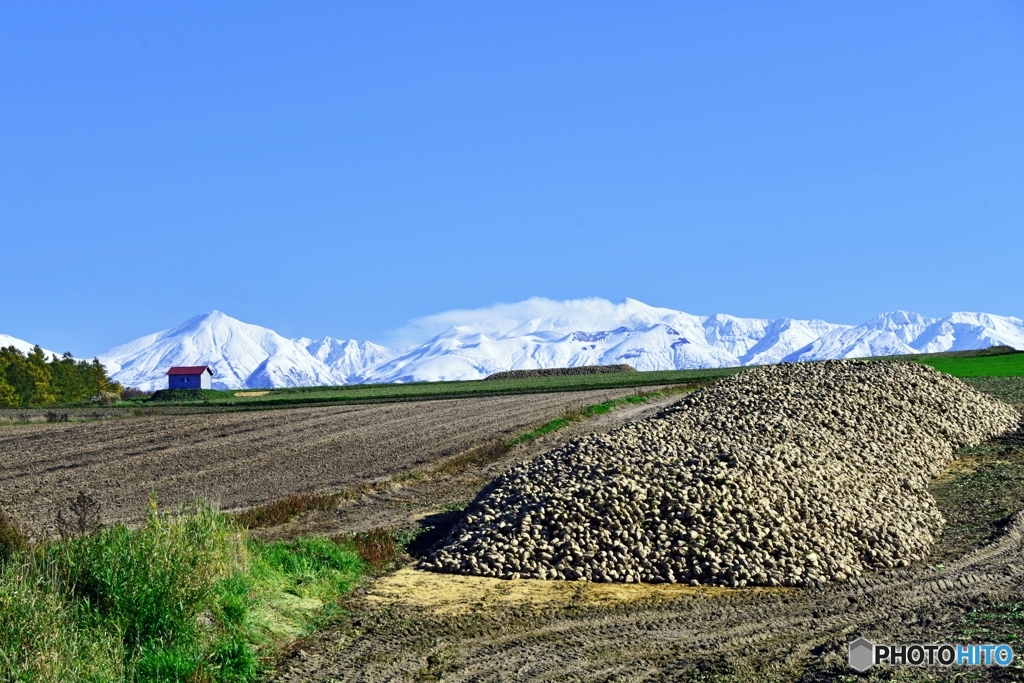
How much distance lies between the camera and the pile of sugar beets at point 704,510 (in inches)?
603

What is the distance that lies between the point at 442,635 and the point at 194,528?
3454 mm

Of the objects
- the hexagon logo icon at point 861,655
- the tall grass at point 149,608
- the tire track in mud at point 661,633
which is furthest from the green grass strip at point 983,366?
the tall grass at point 149,608

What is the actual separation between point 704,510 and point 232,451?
21267 millimetres

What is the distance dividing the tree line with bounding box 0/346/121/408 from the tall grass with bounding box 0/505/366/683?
84.9 m

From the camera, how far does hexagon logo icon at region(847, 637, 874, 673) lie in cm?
Result: 1056

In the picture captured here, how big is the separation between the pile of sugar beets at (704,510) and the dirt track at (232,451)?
734cm

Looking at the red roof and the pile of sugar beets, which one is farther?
the red roof

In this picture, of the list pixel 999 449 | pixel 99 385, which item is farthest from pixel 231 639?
pixel 99 385

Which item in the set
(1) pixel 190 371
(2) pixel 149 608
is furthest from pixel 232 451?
(1) pixel 190 371

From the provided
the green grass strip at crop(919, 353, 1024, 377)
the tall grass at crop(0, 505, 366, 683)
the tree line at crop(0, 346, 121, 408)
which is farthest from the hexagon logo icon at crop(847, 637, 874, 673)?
the tree line at crop(0, 346, 121, 408)

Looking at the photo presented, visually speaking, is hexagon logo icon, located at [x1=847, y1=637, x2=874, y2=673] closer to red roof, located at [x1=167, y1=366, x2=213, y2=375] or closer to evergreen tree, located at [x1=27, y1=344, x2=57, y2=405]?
evergreen tree, located at [x1=27, y1=344, x2=57, y2=405]

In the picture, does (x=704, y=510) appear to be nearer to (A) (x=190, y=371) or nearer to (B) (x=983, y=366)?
(B) (x=983, y=366)

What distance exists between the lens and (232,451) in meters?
33.4

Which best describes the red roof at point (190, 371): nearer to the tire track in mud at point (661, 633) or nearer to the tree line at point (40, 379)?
the tree line at point (40, 379)
